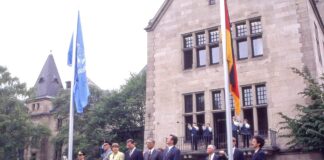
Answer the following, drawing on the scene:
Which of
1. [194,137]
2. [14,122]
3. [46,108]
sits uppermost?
[46,108]

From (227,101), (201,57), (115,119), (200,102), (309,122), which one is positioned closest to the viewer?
(227,101)

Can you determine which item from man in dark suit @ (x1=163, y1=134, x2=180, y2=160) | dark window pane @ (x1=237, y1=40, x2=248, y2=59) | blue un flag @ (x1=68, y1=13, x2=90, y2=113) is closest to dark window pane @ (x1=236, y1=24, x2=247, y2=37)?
dark window pane @ (x1=237, y1=40, x2=248, y2=59)

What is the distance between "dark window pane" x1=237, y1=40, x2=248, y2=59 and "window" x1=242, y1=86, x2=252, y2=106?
173cm

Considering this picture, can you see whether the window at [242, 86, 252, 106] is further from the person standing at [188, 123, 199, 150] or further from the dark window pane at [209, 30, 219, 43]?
the dark window pane at [209, 30, 219, 43]

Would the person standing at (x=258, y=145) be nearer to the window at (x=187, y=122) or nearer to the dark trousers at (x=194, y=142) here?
the dark trousers at (x=194, y=142)

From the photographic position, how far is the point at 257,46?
2248 centimetres

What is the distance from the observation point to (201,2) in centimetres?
2462

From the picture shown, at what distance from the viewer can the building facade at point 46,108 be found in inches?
2060

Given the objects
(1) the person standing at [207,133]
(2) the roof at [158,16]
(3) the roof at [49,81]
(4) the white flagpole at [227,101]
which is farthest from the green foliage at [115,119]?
(4) the white flagpole at [227,101]

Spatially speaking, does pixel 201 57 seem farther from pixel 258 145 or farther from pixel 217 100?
pixel 258 145

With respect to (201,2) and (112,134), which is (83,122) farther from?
(201,2)

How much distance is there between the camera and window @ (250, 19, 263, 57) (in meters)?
22.4

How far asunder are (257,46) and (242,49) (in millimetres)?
832

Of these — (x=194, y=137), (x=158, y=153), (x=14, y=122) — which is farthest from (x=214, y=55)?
(x=14, y=122)
